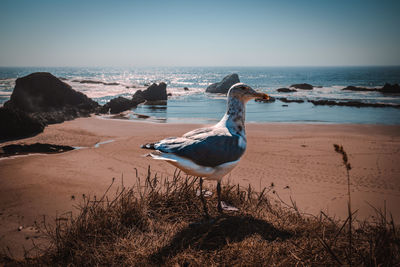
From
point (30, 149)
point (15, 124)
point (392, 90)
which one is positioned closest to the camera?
point (30, 149)

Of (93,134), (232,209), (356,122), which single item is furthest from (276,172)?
(356,122)

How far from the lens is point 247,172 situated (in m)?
7.82

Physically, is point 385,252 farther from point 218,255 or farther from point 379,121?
point 379,121

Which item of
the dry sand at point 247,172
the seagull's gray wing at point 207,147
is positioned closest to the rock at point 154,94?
the dry sand at point 247,172

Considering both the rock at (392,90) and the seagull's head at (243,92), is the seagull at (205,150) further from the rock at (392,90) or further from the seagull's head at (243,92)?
the rock at (392,90)

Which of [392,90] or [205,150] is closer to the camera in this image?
[205,150]

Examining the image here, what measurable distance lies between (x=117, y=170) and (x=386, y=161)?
8.72m

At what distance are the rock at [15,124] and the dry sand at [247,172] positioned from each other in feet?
2.44

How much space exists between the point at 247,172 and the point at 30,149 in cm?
776

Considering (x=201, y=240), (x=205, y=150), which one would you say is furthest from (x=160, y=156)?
(x=201, y=240)

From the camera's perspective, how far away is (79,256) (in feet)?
8.59

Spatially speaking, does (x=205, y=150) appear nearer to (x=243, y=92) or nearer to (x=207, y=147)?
(x=207, y=147)

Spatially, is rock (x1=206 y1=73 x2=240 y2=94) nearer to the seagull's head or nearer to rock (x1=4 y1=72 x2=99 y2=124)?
rock (x1=4 y1=72 x2=99 y2=124)

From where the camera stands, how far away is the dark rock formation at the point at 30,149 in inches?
356
